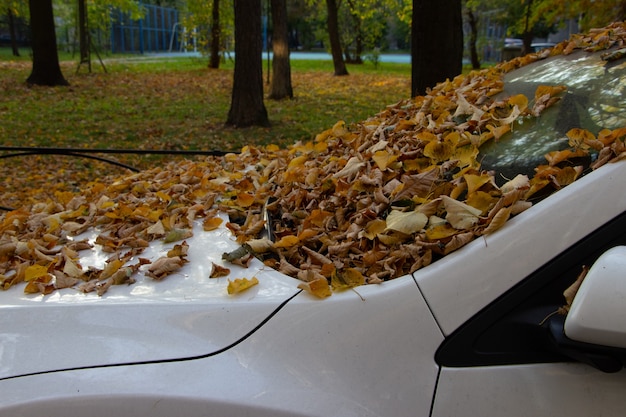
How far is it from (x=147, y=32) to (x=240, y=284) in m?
48.0

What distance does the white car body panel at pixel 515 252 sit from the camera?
1.50 m

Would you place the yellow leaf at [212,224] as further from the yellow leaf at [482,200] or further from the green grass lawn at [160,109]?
the green grass lawn at [160,109]

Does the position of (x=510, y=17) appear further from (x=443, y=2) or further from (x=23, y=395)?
(x=23, y=395)

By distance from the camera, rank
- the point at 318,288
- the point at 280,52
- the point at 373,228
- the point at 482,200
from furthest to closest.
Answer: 1. the point at 280,52
2. the point at 373,228
3. the point at 482,200
4. the point at 318,288

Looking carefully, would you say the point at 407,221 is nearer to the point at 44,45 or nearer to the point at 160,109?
the point at 160,109

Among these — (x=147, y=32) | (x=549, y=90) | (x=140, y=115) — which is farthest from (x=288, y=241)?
(x=147, y=32)

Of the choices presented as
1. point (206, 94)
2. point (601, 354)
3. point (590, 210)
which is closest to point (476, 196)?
point (590, 210)

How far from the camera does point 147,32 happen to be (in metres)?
46.3

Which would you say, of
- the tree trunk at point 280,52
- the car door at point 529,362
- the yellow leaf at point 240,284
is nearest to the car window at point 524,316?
the car door at point 529,362

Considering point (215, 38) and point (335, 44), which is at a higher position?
point (215, 38)

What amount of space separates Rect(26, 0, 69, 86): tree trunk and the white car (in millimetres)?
16094

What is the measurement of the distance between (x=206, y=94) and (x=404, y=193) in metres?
15.3

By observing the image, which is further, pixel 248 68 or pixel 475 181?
pixel 248 68

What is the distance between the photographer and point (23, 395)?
1521 mm
